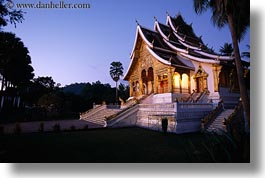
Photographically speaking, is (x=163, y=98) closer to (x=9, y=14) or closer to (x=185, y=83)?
(x=185, y=83)

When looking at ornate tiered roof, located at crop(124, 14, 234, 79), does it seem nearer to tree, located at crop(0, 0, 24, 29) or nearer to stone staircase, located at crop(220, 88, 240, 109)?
stone staircase, located at crop(220, 88, 240, 109)

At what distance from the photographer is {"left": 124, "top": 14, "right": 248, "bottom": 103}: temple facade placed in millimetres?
12180

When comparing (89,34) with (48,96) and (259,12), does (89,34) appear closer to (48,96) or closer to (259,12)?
(259,12)

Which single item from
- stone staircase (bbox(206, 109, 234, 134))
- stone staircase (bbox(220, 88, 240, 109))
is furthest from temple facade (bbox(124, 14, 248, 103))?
stone staircase (bbox(206, 109, 234, 134))

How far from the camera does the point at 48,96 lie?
17.1 metres

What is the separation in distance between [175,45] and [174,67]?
273 centimetres

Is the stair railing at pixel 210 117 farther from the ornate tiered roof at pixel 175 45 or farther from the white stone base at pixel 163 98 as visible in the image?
the white stone base at pixel 163 98

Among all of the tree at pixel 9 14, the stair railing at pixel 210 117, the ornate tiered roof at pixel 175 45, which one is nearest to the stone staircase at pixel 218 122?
the stair railing at pixel 210 117

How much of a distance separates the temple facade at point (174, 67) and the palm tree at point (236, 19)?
5024 mm

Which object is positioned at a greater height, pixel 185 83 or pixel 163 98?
pixel 185 83

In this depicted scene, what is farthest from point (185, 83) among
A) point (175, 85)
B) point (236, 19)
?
point (236, 19)

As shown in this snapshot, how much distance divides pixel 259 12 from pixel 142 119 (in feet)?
23.8

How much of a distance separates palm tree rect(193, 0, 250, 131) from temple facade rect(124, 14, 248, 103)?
198 inches

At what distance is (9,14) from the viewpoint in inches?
208
